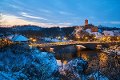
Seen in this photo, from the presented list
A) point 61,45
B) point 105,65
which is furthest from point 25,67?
point 61,45

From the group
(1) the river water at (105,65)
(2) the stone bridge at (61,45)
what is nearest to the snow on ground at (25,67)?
(1) the river water at (105,65)

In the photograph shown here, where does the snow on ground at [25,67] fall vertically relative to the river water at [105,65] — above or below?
above

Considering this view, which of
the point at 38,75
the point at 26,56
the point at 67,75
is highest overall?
the point at 26,56

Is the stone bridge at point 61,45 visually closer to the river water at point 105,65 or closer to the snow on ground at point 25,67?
the river water at point 105,65

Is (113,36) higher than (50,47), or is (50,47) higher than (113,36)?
(113,36)

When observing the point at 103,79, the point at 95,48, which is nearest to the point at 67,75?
the point at 103,79

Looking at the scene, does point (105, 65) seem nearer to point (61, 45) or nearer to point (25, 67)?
point (61, 45)

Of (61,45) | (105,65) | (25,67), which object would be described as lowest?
(105,65)

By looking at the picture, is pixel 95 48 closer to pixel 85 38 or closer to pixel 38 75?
pixel 85 38

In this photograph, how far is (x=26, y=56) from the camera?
45.4 feet

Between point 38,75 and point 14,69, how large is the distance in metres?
3.16

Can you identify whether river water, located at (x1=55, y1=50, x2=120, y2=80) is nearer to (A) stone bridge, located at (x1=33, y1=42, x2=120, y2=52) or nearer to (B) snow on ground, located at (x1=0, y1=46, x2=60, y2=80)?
(A) stone bridge, located at (x1=33, y1=42, x2=120, y2=52)

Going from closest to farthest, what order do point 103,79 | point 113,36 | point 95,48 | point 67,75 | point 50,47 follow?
point 103,79 → point 67,75 → point 50,47 → point 95,48 → point 113,36

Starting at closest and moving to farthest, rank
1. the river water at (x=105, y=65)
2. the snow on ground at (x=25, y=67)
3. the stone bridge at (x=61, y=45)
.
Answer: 1. the snow on ground at (x=25, y=67)
2. the river water at (x=105, y=65)
3. the stone bridge at (x=61, y=45)
